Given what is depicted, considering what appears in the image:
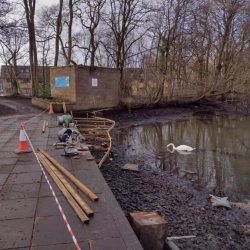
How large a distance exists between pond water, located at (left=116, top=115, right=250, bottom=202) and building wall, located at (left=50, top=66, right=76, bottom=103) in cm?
370

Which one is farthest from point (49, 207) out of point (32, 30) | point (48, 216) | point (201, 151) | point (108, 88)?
point (32, 30)

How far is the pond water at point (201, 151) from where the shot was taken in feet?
27.9

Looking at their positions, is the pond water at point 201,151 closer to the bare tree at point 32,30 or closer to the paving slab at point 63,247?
the paving slab at point 63,247

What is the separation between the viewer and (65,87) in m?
17.8

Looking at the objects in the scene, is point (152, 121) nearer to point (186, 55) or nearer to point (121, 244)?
point (186, 55)

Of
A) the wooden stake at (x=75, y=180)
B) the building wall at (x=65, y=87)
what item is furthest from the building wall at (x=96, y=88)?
the wooden stake at (x=75, y=180)

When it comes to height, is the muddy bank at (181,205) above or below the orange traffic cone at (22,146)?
below

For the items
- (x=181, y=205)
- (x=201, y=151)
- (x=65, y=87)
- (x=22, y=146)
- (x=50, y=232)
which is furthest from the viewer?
(x=65, y=87)

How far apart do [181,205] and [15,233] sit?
3.83 metres

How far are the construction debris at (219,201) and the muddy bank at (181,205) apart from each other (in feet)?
0.38

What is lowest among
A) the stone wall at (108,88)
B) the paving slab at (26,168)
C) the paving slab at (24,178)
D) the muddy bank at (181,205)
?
the muddy bank at (181,205)

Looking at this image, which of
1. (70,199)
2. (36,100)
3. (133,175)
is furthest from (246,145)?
(36,100)

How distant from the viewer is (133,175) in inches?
328

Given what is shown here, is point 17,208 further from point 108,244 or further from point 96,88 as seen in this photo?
point 96,88
